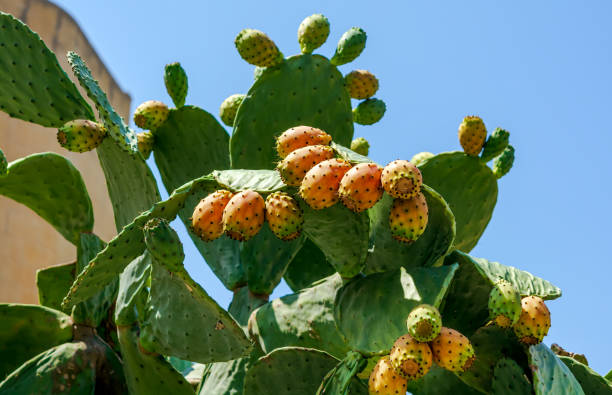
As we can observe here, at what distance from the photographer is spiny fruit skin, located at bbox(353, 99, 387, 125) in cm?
299

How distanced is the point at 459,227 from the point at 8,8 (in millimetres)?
5477

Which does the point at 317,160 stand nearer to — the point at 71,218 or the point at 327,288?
the point at 327,288

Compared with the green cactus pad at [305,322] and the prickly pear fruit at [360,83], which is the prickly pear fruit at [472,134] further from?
the green cactus pad at [305,322]

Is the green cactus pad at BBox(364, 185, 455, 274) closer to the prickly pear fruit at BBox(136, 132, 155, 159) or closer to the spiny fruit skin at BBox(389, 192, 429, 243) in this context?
the spiny fruit skin at BBox(389, 192, 429, 243)

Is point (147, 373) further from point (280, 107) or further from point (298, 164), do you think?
point (280, 107)

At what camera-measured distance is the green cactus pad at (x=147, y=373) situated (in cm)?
229

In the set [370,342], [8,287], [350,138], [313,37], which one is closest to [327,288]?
[370,342]

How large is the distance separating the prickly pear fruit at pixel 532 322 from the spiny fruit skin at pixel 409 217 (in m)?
0.33

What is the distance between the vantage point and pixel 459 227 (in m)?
2.78

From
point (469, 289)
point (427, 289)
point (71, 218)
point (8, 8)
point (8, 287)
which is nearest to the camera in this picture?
point (427, 289)

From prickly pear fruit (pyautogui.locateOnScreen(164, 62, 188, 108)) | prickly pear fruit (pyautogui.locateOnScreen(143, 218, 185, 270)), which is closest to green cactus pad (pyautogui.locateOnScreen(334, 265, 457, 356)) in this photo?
prickly pear fruit (pyautogui.locateOnScreen(143, 218, 185, 270))

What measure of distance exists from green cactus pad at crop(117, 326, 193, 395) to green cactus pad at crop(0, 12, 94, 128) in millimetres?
785

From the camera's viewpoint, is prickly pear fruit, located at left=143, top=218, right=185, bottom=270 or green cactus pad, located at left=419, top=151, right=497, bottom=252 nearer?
prickly pear fruit, located at left=143, top=218, right=185, bottom=270

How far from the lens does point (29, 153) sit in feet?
22.7
